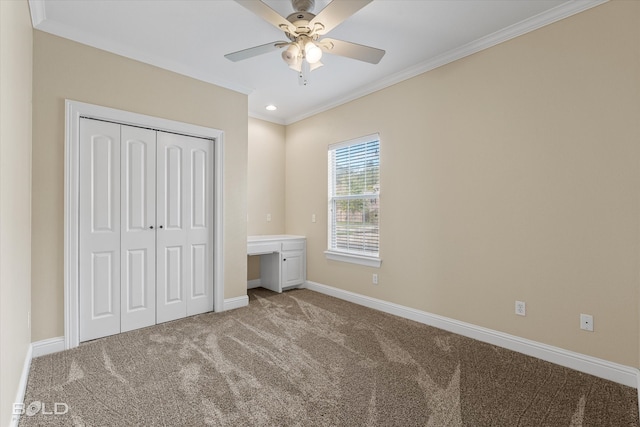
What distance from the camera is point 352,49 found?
2316mm

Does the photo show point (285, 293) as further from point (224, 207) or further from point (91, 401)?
point (91, 401)

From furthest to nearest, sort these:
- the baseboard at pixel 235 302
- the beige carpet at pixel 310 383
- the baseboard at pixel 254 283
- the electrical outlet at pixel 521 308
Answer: the baseboard at pixel 254 283 < the baseboard at pixel 235 302 < the electrical outlet at pixel 521 308 < the beige carpet at pixel 310 383

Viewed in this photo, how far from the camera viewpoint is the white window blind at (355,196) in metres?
3.95

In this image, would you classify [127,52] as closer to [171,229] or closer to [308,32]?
[171,229]

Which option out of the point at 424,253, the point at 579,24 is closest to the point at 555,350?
the point at 424,253

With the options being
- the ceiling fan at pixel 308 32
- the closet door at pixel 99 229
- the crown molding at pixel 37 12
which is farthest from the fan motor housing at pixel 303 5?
the closet door at pixel 99 229

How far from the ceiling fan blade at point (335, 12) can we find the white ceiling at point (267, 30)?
0.41 meters

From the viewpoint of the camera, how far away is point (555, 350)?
2.47 m

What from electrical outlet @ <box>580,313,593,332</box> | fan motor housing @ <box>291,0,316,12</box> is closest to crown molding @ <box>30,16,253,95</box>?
fan motor housing @ <box>291,0,316,12</box>

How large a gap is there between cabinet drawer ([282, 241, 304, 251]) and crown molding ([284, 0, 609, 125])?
2.14 metres

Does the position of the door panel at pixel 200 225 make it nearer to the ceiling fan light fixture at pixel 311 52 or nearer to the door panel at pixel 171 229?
the door panel at pixel 171 229

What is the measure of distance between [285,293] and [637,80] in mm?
4131

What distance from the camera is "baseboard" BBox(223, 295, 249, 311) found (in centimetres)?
374

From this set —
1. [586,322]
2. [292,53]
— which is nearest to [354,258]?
[586,322]
